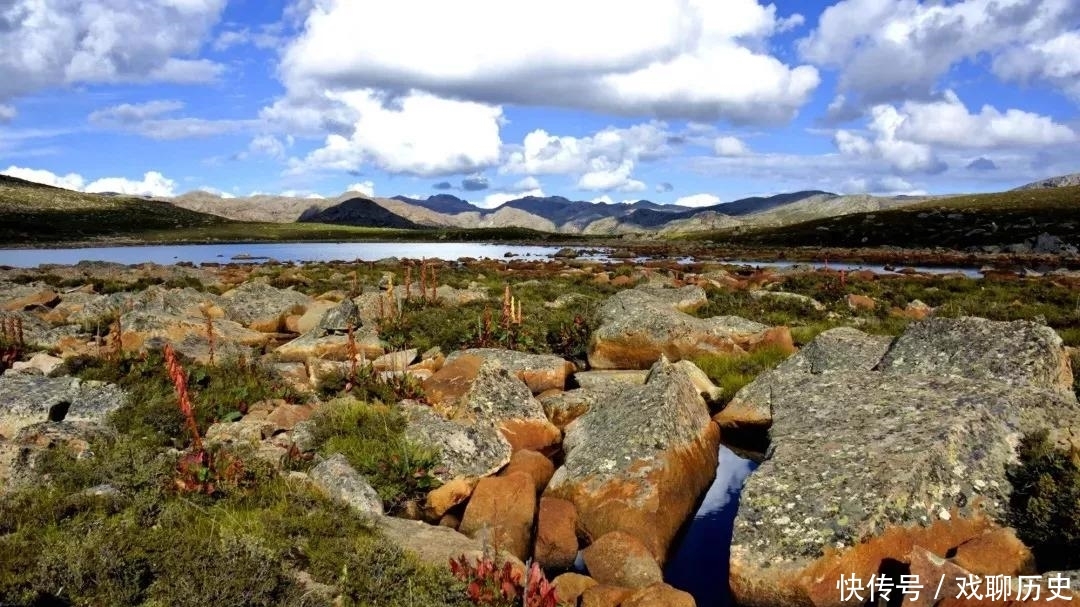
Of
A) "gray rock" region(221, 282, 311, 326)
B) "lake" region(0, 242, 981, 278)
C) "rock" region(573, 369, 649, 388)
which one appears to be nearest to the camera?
"rock" region(573, 369, 649, 388)

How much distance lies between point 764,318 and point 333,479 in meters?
16.2

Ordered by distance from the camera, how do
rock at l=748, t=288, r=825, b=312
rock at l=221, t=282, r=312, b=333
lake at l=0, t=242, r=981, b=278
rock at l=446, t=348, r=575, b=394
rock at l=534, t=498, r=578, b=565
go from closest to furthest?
rock at l=534, t=498, r=578, b=565 < rock at l=446, t=348, r=575, b=394 < rock at l=221, t=282, r=312, b=333 < rock at l=748, t=288, r=825, b=312 < lake at l=0, t=242, r=981, b=278

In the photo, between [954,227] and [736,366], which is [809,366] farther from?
[954,227]

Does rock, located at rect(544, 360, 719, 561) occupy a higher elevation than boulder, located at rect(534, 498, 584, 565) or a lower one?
higher

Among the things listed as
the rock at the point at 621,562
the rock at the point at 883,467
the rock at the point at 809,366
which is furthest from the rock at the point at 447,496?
the rock at the point at 809,366

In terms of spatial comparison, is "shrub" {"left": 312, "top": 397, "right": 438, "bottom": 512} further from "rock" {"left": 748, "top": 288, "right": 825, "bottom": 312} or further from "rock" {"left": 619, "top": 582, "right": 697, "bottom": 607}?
"rock" {"left": 748, "top": 288, "right": 825, "bottom": 312}

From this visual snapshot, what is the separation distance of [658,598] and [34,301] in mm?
24034

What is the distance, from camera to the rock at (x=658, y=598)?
20.8ft

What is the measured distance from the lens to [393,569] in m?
6.36

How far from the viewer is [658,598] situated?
6391 mm

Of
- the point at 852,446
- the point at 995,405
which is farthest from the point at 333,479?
the point at 995,405

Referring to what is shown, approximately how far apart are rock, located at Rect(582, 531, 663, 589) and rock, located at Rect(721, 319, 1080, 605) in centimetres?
94

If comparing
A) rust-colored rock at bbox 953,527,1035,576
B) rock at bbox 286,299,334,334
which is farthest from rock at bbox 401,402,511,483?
rock at bbox 286,299,334,334

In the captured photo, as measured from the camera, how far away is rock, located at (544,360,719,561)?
27.4ft
